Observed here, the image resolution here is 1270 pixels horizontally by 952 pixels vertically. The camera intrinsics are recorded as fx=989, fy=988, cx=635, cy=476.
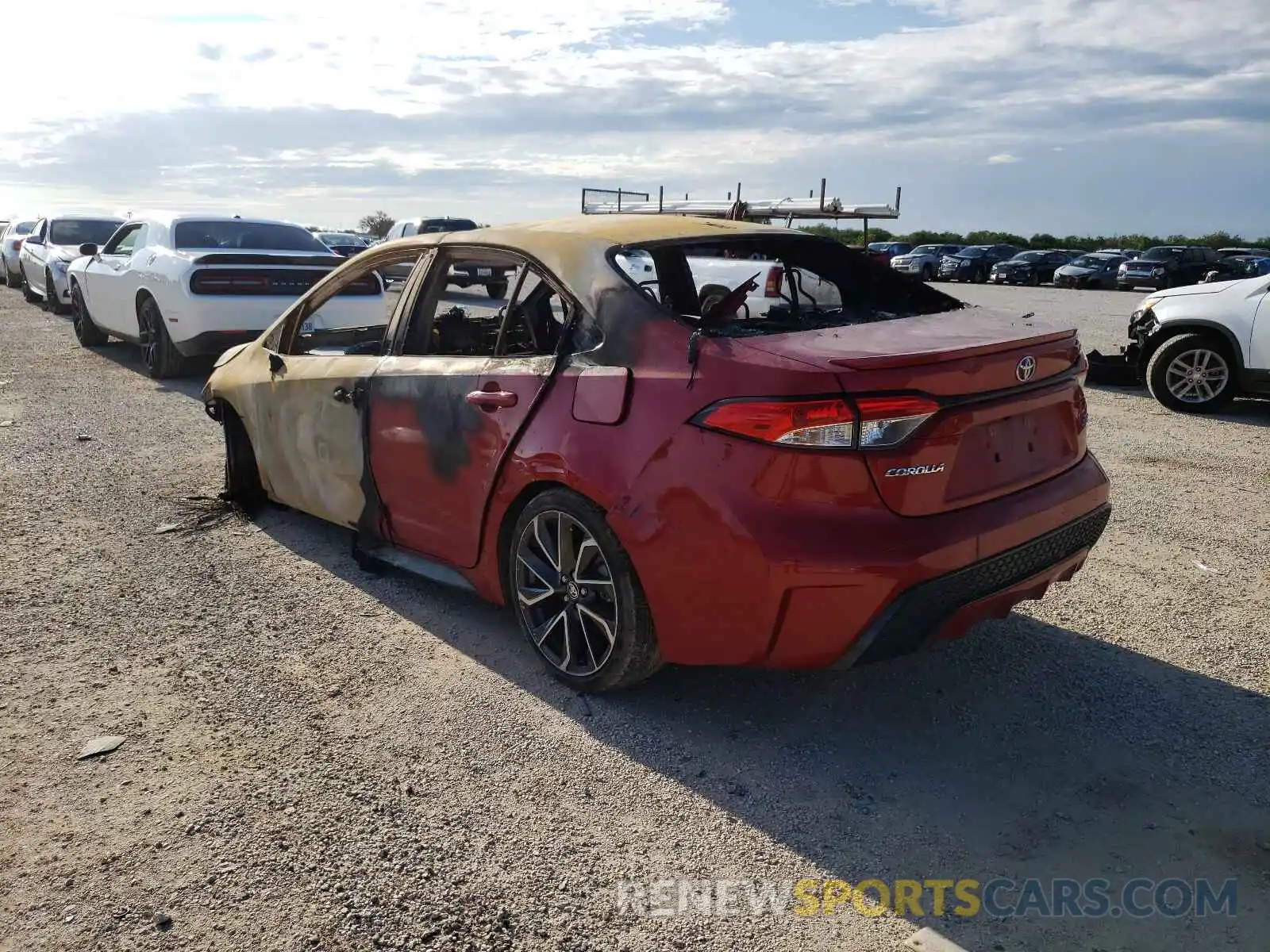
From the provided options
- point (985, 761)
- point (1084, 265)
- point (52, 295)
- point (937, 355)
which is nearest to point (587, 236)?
point (937, 355)

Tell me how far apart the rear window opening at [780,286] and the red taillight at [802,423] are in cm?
48

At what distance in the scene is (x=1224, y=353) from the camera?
28.3ft

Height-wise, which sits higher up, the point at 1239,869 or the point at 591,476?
the point at 591,476

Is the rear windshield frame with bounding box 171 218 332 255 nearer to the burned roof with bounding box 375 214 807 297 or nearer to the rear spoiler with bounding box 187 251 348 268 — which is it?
the rear spoiler with bounding box 187 251 348 268

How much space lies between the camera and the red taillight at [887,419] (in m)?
2.82

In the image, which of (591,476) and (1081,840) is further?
(591,476)

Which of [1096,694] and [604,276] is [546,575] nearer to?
[604,276]

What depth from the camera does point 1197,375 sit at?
8.84m

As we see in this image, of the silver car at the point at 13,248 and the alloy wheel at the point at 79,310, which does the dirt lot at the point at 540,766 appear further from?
the silver car at the point at 13,248

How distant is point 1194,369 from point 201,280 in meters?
9.17

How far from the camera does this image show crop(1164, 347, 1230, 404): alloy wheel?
8.74m

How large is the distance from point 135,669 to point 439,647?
1.16 metres

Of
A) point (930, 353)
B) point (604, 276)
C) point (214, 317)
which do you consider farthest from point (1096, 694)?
point (214, 317)

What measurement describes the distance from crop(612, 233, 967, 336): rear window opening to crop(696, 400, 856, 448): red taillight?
1.56ft
